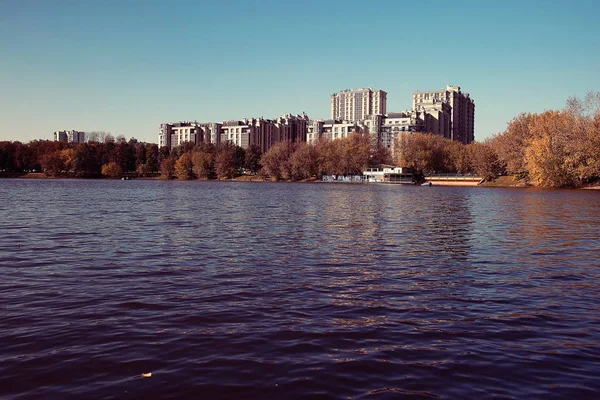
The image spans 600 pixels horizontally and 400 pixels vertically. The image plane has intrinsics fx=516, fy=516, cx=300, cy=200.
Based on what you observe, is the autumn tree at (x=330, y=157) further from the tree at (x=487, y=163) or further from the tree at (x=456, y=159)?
the tree at (x=487, y=163)

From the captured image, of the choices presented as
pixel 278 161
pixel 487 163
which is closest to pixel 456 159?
pixel 487 163

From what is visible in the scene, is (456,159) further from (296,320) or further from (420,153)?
(296,320)

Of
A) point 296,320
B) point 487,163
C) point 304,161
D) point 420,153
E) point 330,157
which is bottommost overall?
point 296,320

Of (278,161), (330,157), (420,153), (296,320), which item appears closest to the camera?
(296,320)

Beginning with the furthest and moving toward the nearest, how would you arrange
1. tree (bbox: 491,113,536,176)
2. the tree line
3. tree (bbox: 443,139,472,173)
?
tree (bbox: 443,139,472,173), tree (bbox: 491,113,536,176), the tree line

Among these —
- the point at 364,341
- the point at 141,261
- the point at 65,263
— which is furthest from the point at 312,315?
the point at 65,263

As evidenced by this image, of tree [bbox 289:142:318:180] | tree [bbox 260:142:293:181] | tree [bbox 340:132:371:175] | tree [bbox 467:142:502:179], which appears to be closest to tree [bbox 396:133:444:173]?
tree [bbox 340:132:371:175]

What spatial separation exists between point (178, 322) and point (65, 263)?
9021 mm

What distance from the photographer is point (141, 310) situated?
12125mm

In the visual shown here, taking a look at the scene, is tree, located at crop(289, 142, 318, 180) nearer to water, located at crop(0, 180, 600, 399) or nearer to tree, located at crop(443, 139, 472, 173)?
tree, located at crop(443, 139, 472, 173)

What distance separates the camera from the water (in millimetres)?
8148

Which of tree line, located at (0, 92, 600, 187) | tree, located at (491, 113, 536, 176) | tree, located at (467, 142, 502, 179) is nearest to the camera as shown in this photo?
tree line, located at (0, 92, 600, 187)

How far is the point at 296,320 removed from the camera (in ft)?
37.4

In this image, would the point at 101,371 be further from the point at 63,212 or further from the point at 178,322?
the point at 63,212
